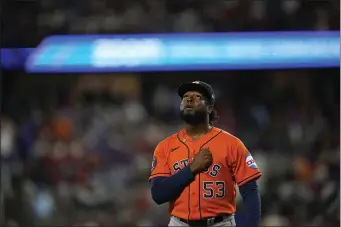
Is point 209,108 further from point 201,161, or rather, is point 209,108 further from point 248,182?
point 248,182

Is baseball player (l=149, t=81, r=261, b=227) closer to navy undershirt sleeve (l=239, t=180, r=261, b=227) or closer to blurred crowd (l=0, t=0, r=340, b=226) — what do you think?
navy undershirt sleeve (l=239, t=180, r=261, b=227)

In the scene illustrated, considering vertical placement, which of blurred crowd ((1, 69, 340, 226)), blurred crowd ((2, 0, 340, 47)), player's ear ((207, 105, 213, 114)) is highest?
blurred crowd ((2, 0, 340, 47))

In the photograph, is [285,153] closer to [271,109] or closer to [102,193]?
[271,109]

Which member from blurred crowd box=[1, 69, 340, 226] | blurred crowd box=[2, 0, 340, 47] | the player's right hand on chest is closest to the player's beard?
the player's right hand on chest

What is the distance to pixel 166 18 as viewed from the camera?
7.54 metres

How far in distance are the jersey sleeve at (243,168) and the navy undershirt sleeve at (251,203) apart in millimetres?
27

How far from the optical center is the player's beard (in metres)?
2.66

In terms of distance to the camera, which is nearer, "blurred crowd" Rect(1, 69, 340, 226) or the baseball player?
the baseball player

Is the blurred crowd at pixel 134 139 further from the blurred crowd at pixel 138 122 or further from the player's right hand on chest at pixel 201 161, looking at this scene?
the player's right hand on chest at pixel 201 161

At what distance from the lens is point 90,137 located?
23.4ft

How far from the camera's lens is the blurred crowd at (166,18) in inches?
293

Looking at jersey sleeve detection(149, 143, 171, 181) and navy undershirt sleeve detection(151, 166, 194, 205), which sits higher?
jersey sleeve detection(149, 143, 171, 181)

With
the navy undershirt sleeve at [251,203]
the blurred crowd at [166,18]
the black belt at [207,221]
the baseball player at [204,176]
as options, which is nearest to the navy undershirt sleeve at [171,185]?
the baseball player at [204,176]

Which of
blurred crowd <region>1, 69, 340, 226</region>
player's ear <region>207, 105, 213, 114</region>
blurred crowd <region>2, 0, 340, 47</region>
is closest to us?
player's ear <region>207, 105, 213, 114</region>
